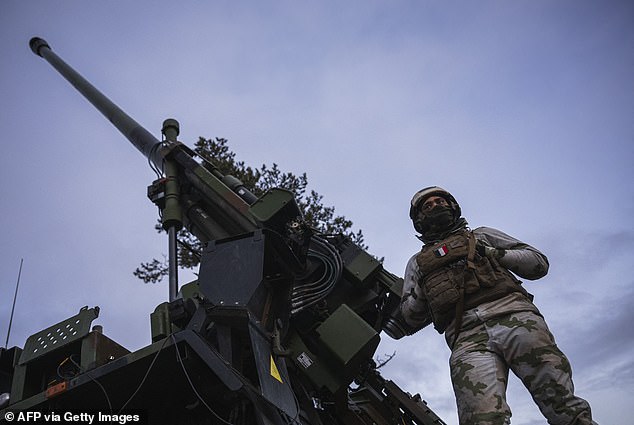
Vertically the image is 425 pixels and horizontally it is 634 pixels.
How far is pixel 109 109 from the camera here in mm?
9078

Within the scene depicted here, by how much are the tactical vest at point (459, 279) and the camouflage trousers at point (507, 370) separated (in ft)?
0.51

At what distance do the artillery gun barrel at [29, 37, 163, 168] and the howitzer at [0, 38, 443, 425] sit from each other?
6.04 ft

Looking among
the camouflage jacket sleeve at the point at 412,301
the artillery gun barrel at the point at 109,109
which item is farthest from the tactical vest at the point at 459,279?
the artillery gun barrel at the point at 109,109

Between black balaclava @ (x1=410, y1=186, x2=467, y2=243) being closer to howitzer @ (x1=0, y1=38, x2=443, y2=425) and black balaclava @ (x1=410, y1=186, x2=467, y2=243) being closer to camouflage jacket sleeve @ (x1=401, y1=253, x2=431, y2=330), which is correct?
camouflage jacket sleeve @ (x1=401, y1=253, x2=431, y2=330)

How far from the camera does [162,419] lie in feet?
13.8

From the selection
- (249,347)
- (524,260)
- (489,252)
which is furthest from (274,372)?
(524,260)

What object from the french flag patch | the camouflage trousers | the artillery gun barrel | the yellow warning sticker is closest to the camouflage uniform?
the camouflage trousers

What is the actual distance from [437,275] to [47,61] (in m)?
9.98

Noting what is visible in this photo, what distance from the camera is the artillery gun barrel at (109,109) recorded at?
7879 millimetres

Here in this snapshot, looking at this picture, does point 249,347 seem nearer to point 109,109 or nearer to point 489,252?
point 489,252

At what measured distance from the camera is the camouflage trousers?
2.95 metres

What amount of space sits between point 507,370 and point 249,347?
5.86 feet

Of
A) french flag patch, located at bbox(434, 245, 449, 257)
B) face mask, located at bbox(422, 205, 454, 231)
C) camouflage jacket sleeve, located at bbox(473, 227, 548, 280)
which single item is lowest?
camouflage jacket sleeve, located at bbox(473, 227, 548, 280)

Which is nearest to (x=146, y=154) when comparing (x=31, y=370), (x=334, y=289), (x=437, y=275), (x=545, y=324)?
(x=334, y=289)
